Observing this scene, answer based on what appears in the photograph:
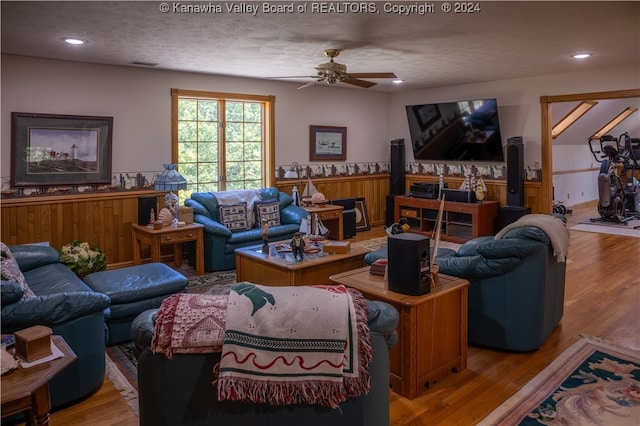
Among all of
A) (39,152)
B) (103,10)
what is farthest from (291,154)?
(103,10)

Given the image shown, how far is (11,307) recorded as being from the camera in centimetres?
256

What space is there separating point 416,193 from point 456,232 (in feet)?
2.99

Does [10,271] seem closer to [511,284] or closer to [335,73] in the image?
[335,73]

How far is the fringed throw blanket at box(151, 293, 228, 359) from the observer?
176 cm

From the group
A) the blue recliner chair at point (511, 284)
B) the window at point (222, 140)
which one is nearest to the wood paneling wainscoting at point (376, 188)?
the window at point (222, 140)

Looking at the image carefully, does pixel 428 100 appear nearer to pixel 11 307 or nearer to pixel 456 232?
pixel 456 232

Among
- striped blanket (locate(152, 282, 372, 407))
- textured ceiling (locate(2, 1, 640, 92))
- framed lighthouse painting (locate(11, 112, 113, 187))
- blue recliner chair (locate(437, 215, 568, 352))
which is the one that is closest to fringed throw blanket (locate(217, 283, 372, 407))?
striped blanket (locate(152, 282, 372, 407))

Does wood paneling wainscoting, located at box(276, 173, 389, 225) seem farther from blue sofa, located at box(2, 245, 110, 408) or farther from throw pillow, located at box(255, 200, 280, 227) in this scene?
blue sofa, located at box(2, 245, 110, 408)

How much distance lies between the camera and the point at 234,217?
6.04 meters

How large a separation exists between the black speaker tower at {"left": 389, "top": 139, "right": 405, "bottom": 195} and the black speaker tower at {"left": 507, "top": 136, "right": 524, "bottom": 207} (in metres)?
1.93

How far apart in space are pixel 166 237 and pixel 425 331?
133 inches

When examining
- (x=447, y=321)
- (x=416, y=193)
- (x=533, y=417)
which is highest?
(x=416, y=193)

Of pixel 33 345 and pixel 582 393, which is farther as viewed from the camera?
pixel 582 393

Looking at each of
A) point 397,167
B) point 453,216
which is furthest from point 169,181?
point 453,216
